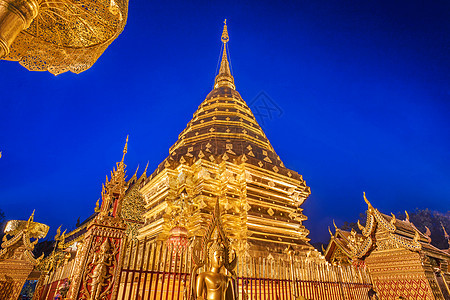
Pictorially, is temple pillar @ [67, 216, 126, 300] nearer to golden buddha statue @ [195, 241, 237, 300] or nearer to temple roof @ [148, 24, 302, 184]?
golden buddha statue @ [195, 241, 237, 300]

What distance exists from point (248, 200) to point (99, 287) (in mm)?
6830

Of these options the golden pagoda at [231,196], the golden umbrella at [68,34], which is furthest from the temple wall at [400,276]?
the golden umbrella at [68,34]

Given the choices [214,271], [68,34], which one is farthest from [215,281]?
[68,34]

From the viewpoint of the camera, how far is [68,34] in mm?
6027

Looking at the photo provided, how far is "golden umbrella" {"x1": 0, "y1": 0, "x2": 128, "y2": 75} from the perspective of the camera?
5414 mm

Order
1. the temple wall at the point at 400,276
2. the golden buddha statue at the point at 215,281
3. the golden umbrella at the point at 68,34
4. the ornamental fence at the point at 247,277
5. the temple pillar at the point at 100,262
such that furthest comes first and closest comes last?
the temple wall at the point at 400,276 → the golden umbrella at the point at 68,34 → the ornamental fence at the point at 247,277 → the golden buddha statue at the point at 215,281 → the temple pillar at the point at 100,262

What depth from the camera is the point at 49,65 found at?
20.8 ft

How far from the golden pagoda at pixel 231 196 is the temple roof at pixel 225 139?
0.05 metres

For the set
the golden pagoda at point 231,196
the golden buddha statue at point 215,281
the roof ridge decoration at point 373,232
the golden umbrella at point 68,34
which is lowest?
the golden buddha statue at point 215,281

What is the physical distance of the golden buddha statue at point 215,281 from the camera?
4.09 meters

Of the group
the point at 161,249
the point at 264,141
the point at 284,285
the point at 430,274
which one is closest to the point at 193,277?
the point at 161,249

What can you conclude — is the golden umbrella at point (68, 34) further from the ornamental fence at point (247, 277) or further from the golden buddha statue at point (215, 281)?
the golden buddha statue at point (215, 281)

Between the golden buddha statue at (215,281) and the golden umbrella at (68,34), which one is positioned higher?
the golden umbrella at (68,34)

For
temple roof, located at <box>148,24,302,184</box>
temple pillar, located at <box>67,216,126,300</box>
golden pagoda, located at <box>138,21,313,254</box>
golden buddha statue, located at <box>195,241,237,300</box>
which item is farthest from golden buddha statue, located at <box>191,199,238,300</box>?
temple roof, located at <box>148,24,302,184</box>
